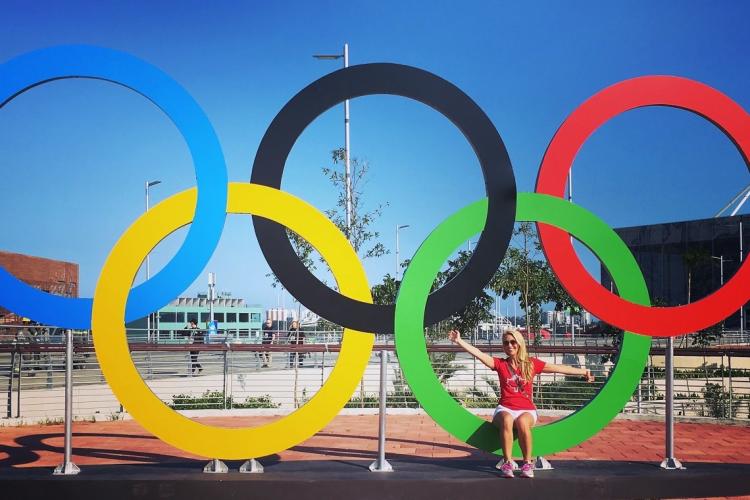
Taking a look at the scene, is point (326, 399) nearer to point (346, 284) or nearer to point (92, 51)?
point (346, 284)

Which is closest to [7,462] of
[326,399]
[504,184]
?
[326,399]

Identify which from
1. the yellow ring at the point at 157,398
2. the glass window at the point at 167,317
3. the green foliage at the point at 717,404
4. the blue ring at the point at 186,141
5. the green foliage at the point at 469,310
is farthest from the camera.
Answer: the glass window at the point at 167,317

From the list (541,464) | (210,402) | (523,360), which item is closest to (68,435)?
(523,360)

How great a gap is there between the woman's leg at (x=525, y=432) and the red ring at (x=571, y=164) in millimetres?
1227

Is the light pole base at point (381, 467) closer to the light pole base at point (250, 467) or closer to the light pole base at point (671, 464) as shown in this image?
the light pole base at point (250, 467)

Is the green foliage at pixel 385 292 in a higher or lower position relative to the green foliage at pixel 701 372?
higher

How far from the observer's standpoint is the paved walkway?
755cm

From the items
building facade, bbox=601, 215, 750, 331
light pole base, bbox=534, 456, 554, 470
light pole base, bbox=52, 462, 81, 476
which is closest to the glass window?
building facade, bbox=601, 215, 750, 331

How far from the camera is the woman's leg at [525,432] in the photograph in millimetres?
5891

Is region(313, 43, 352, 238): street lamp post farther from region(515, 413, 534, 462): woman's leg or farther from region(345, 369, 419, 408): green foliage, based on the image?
region(515, 413, 534, 462): woman's leg

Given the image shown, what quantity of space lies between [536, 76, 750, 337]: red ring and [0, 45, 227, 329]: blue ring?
312 cm

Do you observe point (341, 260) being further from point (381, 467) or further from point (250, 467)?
point (250, 467)

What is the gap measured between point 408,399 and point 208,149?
8671mm

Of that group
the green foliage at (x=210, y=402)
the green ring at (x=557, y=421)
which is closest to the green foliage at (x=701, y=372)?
the green ring at (x=557, y=421)
